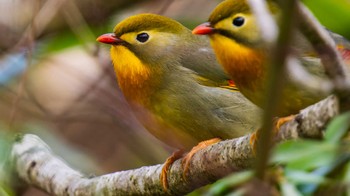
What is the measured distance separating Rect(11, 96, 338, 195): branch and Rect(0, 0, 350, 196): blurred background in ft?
0.55

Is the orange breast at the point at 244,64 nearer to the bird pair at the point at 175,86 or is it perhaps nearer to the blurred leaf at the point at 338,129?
the bird pair at the point at 175,86

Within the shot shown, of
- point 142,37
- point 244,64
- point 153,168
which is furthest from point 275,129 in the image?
point 142,37

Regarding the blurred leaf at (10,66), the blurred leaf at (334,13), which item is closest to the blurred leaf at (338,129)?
the blurred leaf at (334,13)

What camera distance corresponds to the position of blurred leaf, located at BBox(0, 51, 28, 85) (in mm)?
4532

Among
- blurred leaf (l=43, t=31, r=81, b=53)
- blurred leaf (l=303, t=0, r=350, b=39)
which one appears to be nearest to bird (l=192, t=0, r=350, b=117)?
blurred leaf (l=303, t=0, r=350, b=39)

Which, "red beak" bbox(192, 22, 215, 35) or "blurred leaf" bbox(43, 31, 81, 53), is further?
"blurred leaf" bbox(43, 31, 81, 53)

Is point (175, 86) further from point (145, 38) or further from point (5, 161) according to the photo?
point (5, 161)

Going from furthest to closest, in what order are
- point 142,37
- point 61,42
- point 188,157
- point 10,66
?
point 61,42 → point 10,66 → point 142,37 → point 188,157

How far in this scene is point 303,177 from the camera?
1.60 meters

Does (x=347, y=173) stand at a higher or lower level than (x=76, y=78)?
higher

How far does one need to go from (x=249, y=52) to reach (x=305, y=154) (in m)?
1.44

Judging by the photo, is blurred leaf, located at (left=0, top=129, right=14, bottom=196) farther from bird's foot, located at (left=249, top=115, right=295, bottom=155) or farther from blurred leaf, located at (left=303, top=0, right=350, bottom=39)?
blurred leaf, located at (left=303, top=0, right=350, bottom=39)

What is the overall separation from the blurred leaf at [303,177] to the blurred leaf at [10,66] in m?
3.02

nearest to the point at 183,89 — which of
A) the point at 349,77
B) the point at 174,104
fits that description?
the point at 174,104
